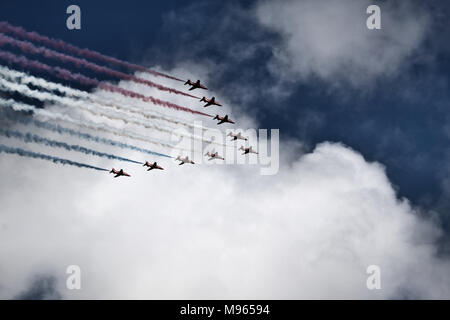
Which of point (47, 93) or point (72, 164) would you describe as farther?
point (72, 164)

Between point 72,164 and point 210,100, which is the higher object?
point 210,100
